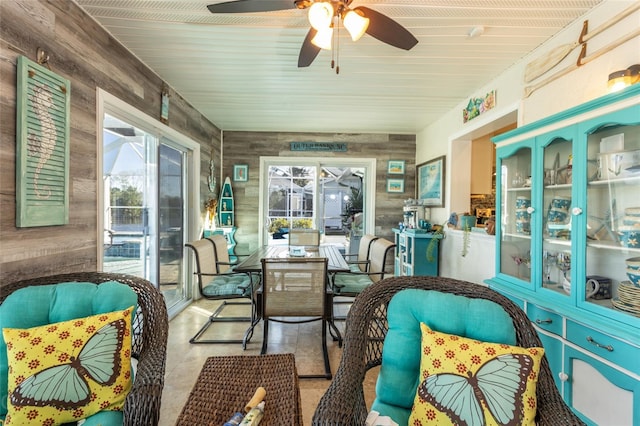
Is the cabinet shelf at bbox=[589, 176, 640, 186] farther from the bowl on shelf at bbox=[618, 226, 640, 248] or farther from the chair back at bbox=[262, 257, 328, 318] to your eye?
the chair back at bbox=[262, 257, 328, 318]

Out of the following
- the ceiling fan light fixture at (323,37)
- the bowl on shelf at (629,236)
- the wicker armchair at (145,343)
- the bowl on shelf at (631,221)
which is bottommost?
the wicker armchair at (145,343)

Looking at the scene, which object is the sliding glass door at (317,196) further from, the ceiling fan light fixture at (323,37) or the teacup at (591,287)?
the teacup at (591,287)

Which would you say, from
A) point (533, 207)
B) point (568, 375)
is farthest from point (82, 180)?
point (568, 375)

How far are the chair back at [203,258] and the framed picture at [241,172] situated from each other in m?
2.02

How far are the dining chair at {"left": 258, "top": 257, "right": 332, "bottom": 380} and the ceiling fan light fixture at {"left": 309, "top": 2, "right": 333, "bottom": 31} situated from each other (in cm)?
157

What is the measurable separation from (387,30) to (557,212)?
155 cm

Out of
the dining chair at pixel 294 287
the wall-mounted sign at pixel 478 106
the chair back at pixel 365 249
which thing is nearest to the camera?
the dining chair at pixel 294 287

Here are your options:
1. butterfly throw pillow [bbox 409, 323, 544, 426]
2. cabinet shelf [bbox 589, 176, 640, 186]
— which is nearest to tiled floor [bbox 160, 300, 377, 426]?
butterfly throw pillow [bbox 409, 323, 544, 426]

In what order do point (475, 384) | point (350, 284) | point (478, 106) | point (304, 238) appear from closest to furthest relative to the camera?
1. point (475, 384)
2. point (350, 284)
3. point (478, 106)
4. point (304, 238)

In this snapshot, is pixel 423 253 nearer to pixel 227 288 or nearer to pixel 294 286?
pixel 294 286

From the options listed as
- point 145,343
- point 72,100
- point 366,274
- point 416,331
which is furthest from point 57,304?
point 366,274

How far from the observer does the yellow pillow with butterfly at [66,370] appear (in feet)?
3.64

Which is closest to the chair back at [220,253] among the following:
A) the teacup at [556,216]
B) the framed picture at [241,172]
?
the framed picture at [241,172]

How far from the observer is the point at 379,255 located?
2918 mm
